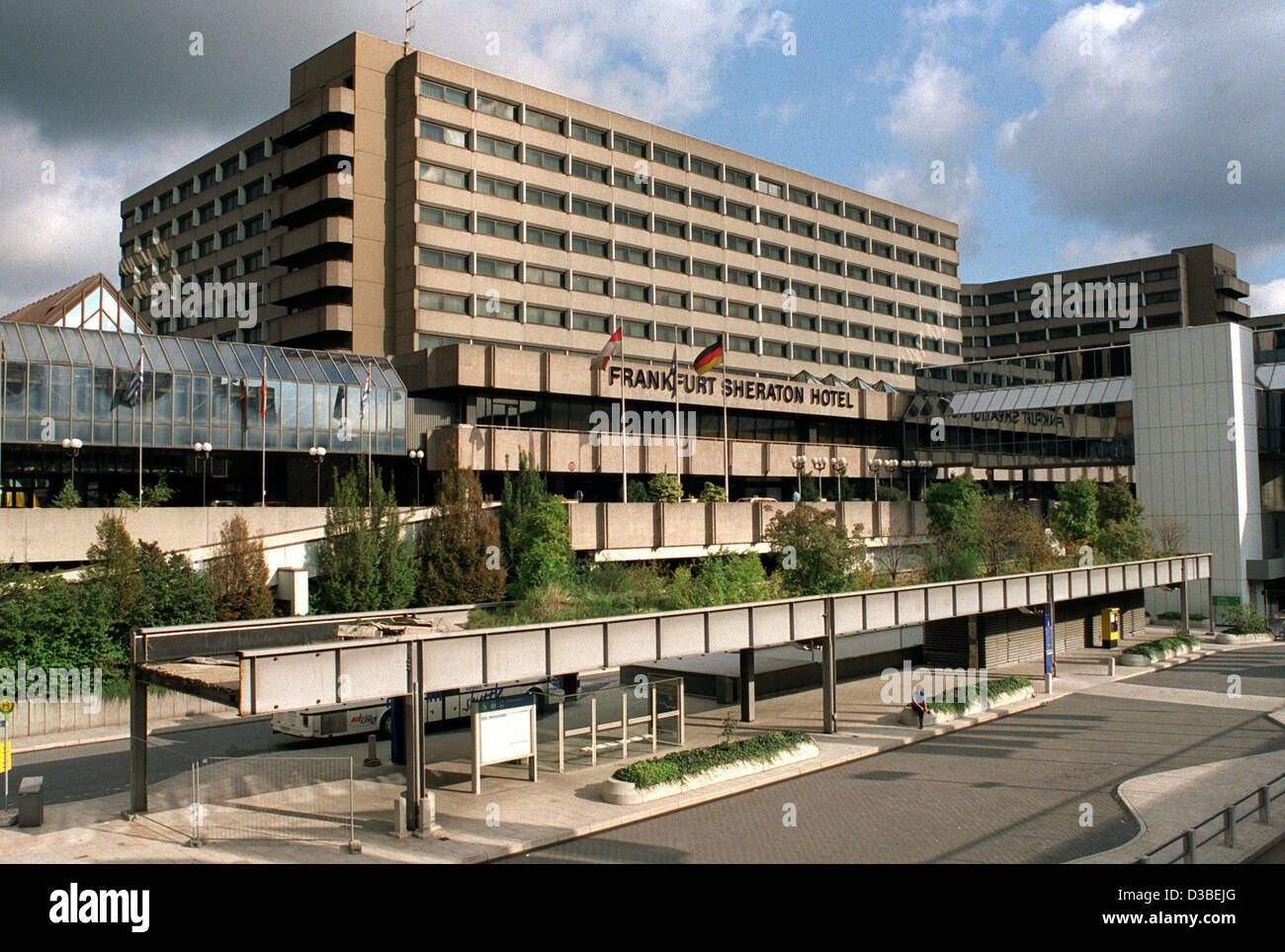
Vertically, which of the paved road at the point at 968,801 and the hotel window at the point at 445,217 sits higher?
the hotel window at the point at 445,217

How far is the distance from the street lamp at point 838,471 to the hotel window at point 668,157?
939 inches

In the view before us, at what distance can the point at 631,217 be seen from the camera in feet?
225

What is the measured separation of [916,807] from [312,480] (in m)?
38.2

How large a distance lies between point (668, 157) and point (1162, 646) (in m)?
47.8

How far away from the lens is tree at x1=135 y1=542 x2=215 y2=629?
32406mm

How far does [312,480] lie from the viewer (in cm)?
4972

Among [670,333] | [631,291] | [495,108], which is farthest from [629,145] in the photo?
[670,333]

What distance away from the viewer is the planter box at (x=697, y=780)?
19125mm

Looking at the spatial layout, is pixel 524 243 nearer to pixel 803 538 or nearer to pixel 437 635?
pixel 803 538

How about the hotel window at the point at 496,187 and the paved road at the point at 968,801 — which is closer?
the paved road at the point at 968,801

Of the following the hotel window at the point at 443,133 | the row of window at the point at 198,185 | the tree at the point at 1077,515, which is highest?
the row of window at the point at 198,185

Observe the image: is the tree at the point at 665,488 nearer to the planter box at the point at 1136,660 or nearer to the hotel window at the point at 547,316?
the hotel window at the point at 547,316

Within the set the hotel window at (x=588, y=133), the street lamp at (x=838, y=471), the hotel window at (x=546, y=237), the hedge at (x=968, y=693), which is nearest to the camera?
the hedge at (x=968, y=693)

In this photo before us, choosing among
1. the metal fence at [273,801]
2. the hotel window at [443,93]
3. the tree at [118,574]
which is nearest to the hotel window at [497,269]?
the hotel window at [443,93]
